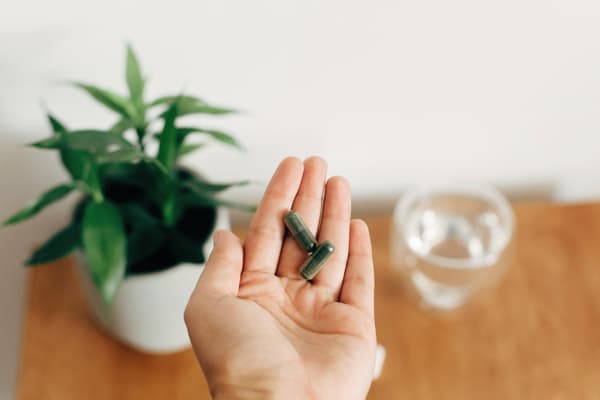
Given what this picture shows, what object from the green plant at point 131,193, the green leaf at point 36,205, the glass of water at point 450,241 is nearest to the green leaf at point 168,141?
the green plant at point 131,193

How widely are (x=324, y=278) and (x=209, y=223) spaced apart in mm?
223

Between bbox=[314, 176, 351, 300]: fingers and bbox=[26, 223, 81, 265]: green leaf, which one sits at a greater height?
bbox=[314, 176, 351, 300]: fingers

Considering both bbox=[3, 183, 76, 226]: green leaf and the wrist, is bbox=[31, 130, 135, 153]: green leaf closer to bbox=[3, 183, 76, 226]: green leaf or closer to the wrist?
bbox=[3, 183, 76, 226]: green leaf

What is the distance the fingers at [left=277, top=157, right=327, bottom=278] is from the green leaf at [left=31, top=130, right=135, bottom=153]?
19cm

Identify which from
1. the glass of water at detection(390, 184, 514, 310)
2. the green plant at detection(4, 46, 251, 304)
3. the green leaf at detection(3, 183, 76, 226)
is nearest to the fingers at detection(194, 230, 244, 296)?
the green plant at detection(4, 46, 251, 304)

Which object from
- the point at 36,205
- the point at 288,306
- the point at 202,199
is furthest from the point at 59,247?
the point at 288,306

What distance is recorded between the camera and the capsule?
709 millimetres

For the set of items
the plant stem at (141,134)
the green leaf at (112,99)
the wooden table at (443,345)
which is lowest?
the wooden table at (443,345)

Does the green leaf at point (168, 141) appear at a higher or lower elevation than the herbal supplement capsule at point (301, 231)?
higher

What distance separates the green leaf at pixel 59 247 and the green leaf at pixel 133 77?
176 millimetres

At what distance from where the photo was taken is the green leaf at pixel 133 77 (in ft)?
2.56

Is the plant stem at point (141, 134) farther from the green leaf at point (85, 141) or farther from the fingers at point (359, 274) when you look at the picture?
the fingers at point (359, 274)

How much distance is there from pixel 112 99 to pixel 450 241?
559 millimetres

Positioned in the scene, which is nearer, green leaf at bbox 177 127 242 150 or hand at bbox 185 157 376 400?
A: hand at bbox 185 157 376 400
